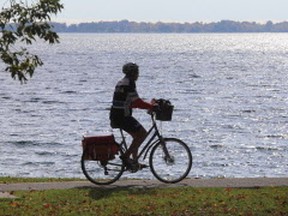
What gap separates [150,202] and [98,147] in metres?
2.16

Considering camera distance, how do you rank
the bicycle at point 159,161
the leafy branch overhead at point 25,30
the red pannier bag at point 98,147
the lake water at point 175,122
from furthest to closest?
the lake water at point 175,122 < the bicycle at point 159,161 < the red pannier bag at point 98,147 < the leafy branch overhead at point 25,30

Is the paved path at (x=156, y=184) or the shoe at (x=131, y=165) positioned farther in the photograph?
the shoe at (x=131, y=165)

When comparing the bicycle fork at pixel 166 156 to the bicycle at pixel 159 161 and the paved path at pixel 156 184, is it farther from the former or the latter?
the paved path at pixel 156 184

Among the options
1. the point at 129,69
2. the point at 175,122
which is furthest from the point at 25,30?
the point at 175,122

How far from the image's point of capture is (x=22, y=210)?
39.2 ft

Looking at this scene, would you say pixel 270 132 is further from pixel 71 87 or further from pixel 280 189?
pixel 71 87

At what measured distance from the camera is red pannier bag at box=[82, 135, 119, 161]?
556 inches

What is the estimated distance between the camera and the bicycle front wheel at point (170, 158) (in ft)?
46.8

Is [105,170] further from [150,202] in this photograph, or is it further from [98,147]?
[150,202]

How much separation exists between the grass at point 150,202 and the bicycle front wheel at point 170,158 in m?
0.68

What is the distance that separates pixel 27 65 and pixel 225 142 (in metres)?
30.0

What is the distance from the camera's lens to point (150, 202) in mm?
12359

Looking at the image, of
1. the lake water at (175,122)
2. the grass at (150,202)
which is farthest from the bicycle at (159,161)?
the lake water at (175,122)

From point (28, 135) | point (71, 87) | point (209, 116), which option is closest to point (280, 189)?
point (28, 135)
